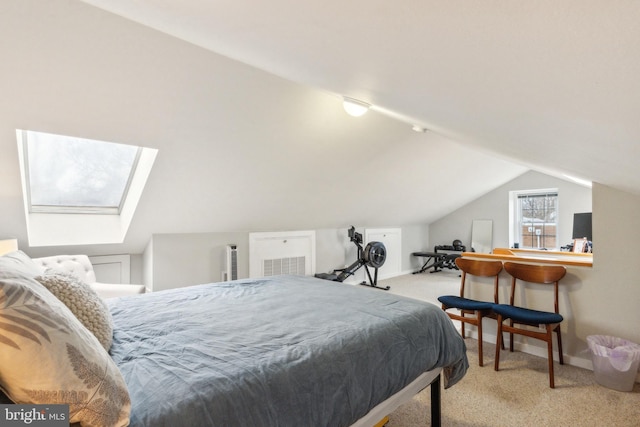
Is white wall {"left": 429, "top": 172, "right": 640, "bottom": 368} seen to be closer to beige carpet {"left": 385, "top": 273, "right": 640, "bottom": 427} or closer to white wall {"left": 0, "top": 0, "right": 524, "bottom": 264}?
beige carpet {"left": 385, "top": 273, "right": 640, "bottom": 427}

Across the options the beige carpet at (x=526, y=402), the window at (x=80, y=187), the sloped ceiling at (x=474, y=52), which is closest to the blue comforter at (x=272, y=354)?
the beige carpet at (x=526, y=402)

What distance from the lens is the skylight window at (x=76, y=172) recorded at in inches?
115

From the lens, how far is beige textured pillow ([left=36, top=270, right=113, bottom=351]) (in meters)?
1.23

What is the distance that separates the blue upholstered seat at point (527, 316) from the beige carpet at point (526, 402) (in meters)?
0.45

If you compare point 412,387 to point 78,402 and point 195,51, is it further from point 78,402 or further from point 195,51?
point 195,51

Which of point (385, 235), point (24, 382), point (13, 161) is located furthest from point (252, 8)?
point (385, 235)

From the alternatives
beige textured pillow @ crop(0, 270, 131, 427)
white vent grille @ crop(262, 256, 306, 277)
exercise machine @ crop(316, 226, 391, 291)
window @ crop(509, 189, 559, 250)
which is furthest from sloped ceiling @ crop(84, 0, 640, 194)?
window @ crop(509, 189, 559, 250)

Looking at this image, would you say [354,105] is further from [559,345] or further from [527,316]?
[559,345]

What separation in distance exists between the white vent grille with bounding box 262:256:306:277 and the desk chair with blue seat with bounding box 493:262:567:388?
2894 mm

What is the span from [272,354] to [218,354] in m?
0.21

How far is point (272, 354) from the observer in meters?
1.27

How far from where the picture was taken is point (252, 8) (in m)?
1.06

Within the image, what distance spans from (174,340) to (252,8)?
52.2 inches

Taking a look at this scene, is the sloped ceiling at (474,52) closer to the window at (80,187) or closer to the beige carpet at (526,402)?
the beige carpet at (526,402)
